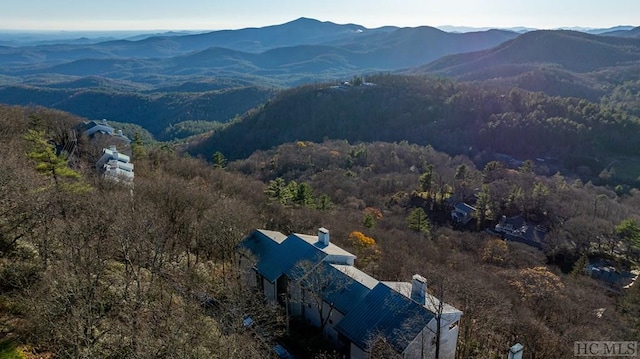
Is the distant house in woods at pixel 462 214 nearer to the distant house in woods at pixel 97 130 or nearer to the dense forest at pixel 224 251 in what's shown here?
the dense forest at pixel 224 251

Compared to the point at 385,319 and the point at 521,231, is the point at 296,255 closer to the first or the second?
the point at 385,319

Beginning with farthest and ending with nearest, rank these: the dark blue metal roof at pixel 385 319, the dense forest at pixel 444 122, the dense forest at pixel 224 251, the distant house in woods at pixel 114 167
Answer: the dense forest at pixel 444 122
the distant house in woods at pixel 114 167
the dark blue metal roof at pixel 385 319
the dense forest at pixel 224 251

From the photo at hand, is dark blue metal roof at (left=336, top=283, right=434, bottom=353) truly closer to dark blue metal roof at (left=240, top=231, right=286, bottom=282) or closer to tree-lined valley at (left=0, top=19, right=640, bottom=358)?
tree-lined valley at (left=0, top=19, right=640, bottom=358)

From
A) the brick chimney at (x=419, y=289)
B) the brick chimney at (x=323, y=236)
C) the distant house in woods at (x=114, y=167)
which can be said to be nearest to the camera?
the brick chimney at (x=419, y=289)

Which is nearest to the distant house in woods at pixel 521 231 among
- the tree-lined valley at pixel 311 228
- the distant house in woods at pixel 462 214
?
the tree-lined valley at pixel 311 228

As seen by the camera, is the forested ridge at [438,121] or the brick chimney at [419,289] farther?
the forested ridge at [438,121]

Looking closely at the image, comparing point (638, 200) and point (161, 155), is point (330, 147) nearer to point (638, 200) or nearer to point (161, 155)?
point (161, 155)

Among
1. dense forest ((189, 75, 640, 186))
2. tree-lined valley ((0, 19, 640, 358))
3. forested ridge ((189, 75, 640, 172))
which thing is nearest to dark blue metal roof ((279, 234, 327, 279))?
tree-lined valley ((0, 19, 640, 358))

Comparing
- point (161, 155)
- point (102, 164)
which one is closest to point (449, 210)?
point (161, 155)
